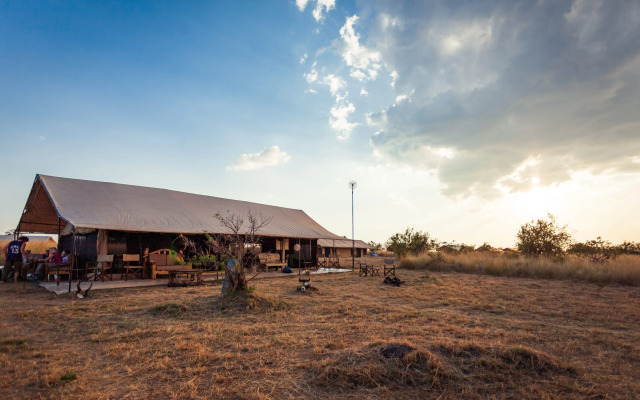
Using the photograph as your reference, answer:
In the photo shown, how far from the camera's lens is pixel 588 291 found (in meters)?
10.6

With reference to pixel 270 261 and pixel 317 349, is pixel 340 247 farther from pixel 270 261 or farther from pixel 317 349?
pixel 317 349

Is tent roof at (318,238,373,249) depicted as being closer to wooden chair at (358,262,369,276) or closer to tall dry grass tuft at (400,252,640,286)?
tall dry grass tuft at (400,252,640,286)

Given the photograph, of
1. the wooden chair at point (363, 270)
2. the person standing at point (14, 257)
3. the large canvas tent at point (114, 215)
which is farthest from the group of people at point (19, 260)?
the wooden chair at point (363, 270)

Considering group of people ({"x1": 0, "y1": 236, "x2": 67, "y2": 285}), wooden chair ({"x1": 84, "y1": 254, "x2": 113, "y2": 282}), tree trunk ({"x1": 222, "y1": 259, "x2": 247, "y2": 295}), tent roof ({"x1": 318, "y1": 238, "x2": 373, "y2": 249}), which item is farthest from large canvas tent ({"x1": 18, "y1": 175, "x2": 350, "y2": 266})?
tent roof ({"x1": 318, "y1": 238, "x2": 373, "y2": 249})

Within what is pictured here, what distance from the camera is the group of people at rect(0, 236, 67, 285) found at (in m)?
11.8

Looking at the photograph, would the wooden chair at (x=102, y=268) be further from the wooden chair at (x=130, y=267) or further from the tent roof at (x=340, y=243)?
the tent roof at (x=340, y=243)

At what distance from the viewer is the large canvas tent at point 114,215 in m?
12.8

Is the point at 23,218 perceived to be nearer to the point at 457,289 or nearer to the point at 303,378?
the point at 303,378

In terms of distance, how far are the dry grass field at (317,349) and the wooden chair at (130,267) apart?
13.0ft

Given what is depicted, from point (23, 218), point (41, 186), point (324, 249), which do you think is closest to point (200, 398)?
point (41, 186)

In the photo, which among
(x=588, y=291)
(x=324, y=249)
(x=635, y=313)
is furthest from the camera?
(x=324, y=249)

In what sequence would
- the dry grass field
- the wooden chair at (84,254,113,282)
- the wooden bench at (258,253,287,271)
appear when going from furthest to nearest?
the wooden bench at (258,253,287,271)
the wooden chair at (84,254,113,282)
the dry grass field

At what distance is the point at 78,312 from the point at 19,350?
283 cm

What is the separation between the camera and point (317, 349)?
15.2 ft
